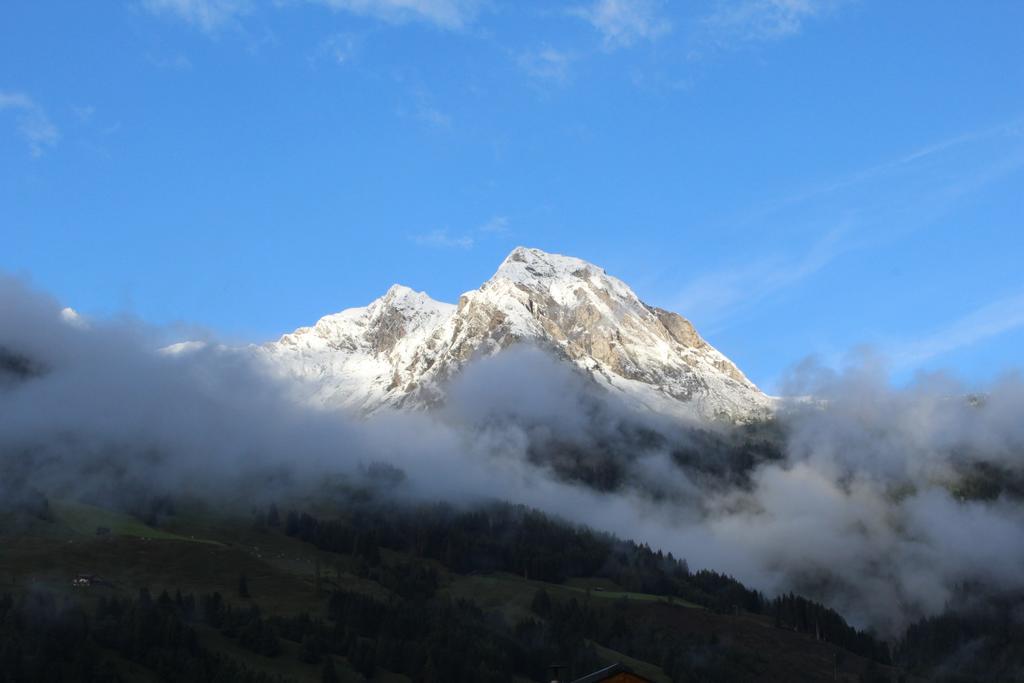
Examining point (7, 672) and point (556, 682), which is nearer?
point (556, 682)

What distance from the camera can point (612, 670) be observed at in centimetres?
13288

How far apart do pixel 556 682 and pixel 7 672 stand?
107160 mm

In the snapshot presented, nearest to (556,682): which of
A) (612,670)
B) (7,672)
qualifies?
(612,670)

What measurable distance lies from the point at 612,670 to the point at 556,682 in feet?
23.8

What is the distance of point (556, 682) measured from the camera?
447 ft

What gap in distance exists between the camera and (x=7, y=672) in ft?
649

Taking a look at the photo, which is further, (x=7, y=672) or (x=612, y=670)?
(x=7, y=672)

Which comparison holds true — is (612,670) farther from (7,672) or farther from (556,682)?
(7,672)

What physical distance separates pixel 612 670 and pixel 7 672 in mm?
114296
